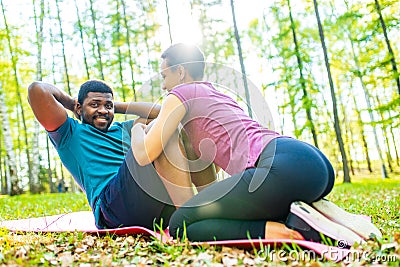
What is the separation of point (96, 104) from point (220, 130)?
3.80 ft

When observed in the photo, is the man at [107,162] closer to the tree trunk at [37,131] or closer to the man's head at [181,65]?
the man's head at [181,65]

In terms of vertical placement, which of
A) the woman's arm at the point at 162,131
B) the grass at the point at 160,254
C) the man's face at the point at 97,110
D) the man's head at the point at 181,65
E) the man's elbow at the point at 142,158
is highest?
the man's head at the point at 181,65

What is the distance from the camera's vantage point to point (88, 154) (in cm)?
288

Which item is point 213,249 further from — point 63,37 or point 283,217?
point 63,37

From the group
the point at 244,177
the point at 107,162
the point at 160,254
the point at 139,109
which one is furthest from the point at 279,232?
the point at 139,109

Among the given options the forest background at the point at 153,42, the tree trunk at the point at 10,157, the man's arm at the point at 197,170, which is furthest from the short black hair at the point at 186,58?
the tree trunk at the point at 10,157

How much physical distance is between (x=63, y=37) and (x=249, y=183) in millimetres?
15826

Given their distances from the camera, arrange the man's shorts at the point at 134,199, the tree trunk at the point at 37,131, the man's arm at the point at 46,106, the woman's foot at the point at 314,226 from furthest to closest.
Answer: the tree trunk at the point at 37,131 → the man's arm at the point at 46,106 → the man's shorts at the point at 134,199 → the woman's foot at the point at 314,226

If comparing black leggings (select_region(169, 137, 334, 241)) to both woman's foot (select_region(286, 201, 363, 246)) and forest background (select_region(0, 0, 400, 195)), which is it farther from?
forest background (select_region(0, 0, 400, 195))

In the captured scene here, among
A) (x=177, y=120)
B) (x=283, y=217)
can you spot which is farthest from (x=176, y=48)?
(x=283, y=217)

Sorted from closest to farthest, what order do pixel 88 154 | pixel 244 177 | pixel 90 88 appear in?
pixel 244 177 → pixel 88 154 → pixel 90 88

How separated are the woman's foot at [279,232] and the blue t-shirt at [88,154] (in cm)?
126

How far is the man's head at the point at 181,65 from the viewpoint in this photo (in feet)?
8.68

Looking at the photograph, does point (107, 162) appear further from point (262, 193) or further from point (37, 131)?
point (37, 131)
